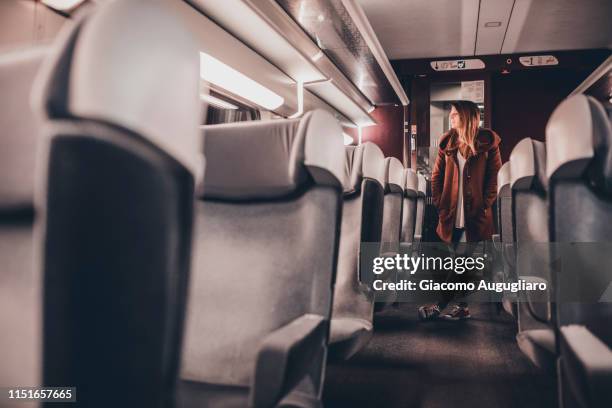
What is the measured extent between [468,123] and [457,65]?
14.7 ft

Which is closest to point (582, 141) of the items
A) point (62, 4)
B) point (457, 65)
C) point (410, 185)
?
point (62, 4)

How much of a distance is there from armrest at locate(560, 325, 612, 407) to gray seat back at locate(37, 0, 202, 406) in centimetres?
67

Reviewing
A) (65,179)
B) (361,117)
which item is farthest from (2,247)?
(361,117)

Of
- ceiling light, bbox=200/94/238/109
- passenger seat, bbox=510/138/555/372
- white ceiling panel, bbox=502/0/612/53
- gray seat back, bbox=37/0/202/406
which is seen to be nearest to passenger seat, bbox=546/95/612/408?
passenger seat, bbox=510/138/555/372

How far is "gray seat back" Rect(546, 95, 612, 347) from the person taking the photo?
0.90m

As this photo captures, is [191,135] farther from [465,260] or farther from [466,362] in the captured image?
[465,260]

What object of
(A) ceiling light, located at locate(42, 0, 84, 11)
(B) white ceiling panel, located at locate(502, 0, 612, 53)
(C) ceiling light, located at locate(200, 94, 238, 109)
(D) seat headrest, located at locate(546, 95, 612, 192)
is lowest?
(D) seat headrest, located at locate(546, 95, 612, 192)

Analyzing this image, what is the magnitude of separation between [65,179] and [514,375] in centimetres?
231

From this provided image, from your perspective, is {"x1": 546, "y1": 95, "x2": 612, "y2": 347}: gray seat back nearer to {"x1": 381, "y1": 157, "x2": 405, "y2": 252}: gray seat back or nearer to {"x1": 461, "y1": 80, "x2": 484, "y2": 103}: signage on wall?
{"x1": 381, "y1": 157, "x2": 405, "y2": 252}: gray seat back

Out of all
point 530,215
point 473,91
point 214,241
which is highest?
point 473,91

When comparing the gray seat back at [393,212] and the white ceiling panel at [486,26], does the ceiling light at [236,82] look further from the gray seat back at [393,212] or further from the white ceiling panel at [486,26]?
the white ceiling panel at [486,26]

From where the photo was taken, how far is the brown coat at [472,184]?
3.03 meters

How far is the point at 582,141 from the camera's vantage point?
0.90 m

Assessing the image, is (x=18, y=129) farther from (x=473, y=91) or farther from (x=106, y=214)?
(x=473, y=91)
